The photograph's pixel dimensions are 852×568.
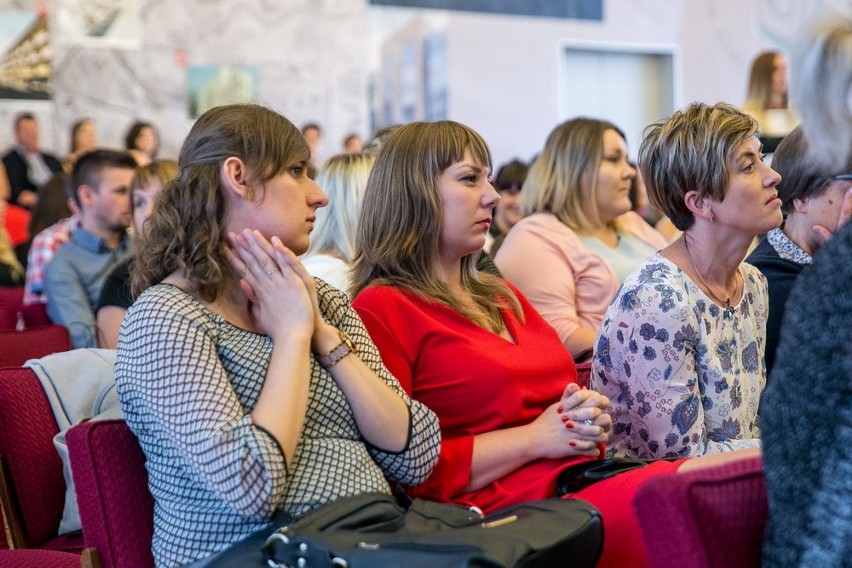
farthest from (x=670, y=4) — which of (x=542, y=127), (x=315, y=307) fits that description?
(x=315, y=307)


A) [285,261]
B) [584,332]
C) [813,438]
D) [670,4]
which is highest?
[670,4]

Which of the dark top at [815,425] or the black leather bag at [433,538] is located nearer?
the dark top at [815,425]

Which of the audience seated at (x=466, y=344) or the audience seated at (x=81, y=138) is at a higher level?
the audience seated at (x=81, y=138)

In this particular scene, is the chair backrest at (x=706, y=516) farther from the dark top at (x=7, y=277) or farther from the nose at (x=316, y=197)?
the dark top at (x=7, y=277)

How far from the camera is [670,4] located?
389 inches

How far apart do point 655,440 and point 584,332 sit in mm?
1097

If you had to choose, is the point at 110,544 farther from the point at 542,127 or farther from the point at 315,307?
the point at 542,127

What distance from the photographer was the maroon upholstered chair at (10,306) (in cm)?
360

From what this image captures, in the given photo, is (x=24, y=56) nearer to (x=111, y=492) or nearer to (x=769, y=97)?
(x=769, y=97)

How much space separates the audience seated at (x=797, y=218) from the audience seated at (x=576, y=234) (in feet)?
2.22

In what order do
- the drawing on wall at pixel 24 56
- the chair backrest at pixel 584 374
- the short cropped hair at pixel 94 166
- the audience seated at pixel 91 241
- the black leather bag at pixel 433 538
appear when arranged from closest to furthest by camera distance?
the black leather bag at pixel 433 538, the chair backrest at pixel 584 374, the audience seated at pixel 91 241, the short cropped hair at pixel 94 166, the drawing on wall at pixel 24 56

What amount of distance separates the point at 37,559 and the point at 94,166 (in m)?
2.86

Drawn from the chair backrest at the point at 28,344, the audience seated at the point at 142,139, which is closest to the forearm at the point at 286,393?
the chair backrest at the point at 28,344

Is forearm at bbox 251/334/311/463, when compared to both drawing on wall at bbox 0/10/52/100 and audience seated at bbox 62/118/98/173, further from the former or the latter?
drawing on wall at bbox 0/10/52/100
